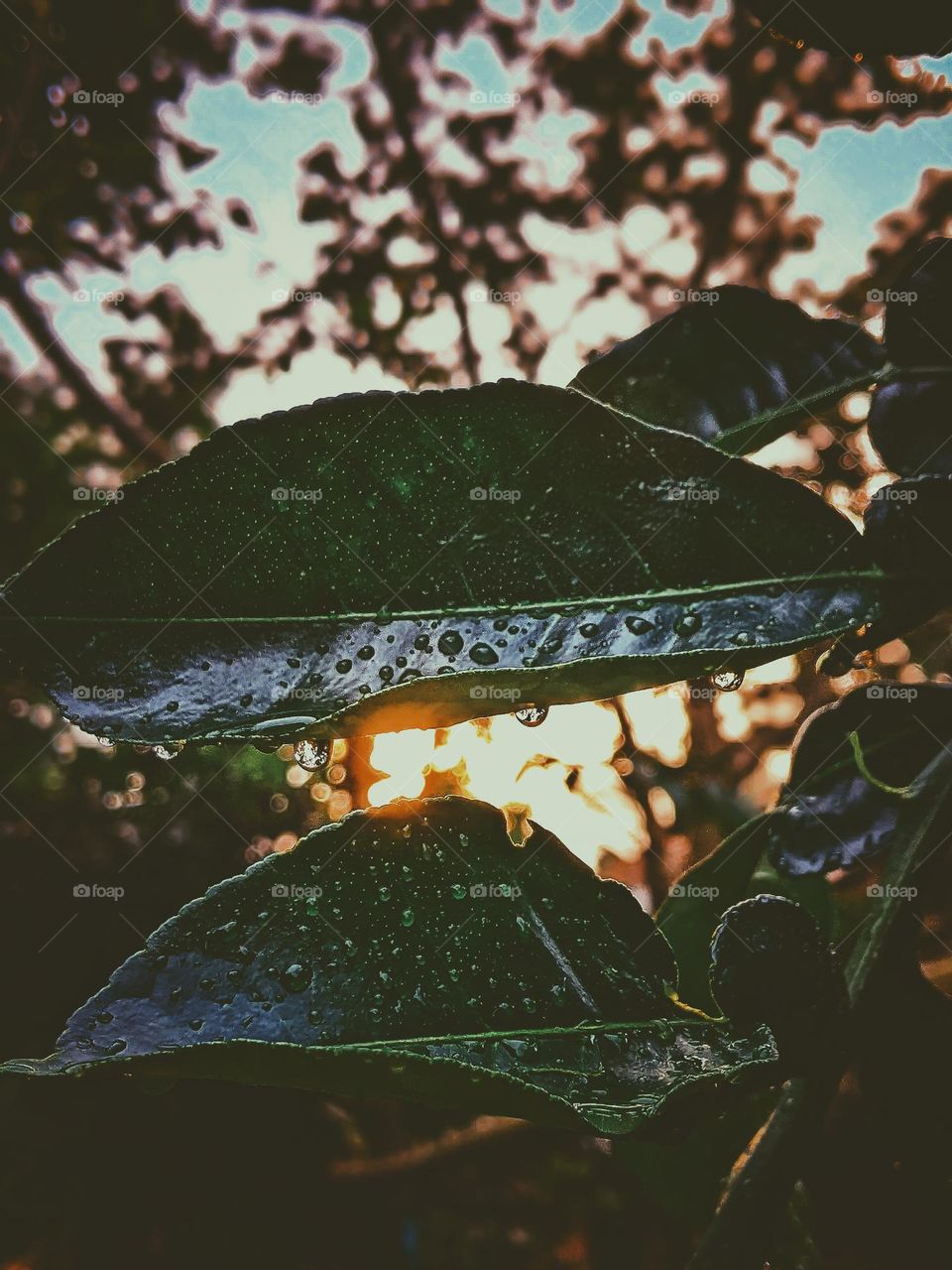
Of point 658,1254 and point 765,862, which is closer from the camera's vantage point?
point 765,862

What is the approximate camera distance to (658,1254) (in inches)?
109

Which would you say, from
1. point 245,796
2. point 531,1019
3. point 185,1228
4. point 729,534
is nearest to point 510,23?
point 245,796

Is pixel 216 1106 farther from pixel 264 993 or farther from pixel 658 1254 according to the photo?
pixel 264 993

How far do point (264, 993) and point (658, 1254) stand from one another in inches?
125

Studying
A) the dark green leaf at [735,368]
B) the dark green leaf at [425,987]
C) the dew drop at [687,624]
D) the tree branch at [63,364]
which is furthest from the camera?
the tree branch at [63,364]

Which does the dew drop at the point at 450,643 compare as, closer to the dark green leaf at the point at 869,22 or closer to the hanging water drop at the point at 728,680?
the hanging water drop at the point at 728,680
